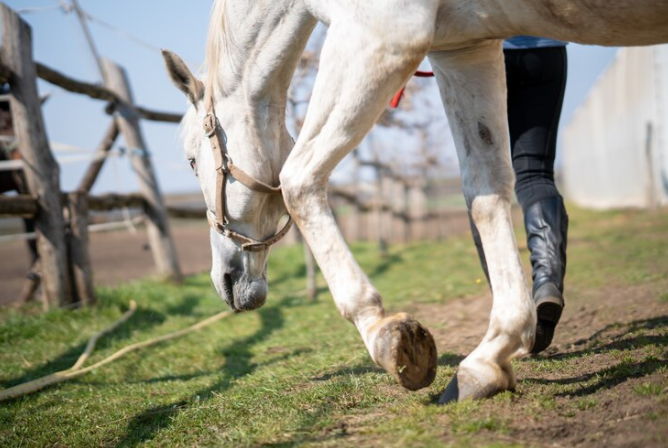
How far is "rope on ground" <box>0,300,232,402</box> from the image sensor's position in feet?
8.67

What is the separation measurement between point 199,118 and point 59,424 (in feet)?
4.22

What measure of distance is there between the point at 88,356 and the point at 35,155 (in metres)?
1.91

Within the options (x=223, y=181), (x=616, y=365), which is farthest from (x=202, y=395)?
(x=616, y=365)

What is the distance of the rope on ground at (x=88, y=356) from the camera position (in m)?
2.64

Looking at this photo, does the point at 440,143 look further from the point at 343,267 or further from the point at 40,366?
the point at 343,267

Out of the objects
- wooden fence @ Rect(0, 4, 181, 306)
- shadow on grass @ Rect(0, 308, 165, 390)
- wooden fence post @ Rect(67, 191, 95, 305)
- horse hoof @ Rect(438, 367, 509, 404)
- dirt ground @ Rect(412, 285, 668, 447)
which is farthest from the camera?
wooden fence post @ Rect(67, 191, 95, 305)

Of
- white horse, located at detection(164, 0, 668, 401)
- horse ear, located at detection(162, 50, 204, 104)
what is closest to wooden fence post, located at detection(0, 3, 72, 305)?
white horse, located at detection(164, 0, 668, 401)

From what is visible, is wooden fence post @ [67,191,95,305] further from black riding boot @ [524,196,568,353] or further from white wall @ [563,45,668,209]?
white wall @ [563,45,668,209]

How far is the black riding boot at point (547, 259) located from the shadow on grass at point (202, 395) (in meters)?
1.32

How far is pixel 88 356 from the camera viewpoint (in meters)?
3.41

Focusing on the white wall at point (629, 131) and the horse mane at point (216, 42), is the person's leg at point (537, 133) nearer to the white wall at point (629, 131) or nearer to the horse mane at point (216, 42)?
the horse mane at point (216, 42)

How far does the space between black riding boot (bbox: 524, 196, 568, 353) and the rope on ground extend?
2220 mm

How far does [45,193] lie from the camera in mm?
4512

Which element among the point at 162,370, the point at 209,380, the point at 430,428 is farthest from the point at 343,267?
the point at 162,370
